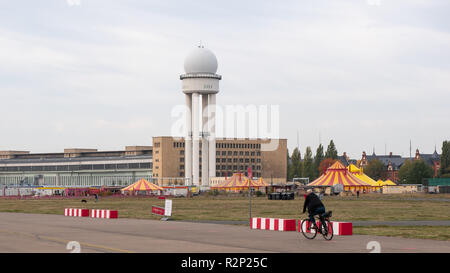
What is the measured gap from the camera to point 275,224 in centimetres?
3719

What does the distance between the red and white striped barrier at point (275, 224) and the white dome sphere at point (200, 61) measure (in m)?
159

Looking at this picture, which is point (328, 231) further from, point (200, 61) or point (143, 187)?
point (200, 61)

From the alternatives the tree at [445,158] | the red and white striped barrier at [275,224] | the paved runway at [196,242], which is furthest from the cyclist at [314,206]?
the tree at [445,158]

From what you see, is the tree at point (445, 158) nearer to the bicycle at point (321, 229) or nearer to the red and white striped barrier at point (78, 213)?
the red and white striped barrier at point (78, 213)

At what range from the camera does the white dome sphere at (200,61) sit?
196 meters

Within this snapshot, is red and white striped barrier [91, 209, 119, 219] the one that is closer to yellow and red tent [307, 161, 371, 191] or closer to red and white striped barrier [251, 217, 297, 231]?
red and white striped barrier [251, 217, 297, 231]

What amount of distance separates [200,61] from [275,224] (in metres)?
161

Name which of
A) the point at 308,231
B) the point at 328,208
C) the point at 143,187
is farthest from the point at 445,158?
the point at 308,231

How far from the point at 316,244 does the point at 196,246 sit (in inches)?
187

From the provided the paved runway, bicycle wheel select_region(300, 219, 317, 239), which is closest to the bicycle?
bicycle wheel select_region(300, 219, 317, 239)

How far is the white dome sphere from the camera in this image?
196250 millimetres

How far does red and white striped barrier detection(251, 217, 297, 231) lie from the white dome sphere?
523 ft
